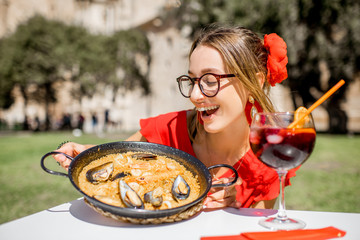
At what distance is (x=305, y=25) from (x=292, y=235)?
808 inches

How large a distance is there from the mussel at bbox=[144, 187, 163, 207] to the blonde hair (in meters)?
1.05

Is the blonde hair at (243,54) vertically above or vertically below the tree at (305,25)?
below

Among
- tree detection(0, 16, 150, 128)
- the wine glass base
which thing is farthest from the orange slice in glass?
tree detection(0, 16, 150, 128)

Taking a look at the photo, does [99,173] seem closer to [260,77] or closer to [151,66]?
[260,77]

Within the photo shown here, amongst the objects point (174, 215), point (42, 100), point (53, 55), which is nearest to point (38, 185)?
point (174, 215)

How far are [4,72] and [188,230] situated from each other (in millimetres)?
29620

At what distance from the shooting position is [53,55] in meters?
27.2

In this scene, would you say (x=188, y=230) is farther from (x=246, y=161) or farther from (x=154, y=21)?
(x=154, y=21)

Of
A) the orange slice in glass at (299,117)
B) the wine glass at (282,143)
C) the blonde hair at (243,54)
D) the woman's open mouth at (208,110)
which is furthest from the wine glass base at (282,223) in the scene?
the blonde hair at (243,54)

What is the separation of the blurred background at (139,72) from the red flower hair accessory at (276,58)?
114cm

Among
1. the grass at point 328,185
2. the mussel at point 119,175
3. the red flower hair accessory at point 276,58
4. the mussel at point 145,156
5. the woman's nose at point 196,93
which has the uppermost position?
the red flower hair accessory at point 276,58

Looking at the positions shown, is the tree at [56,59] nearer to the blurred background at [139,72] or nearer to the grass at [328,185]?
the blurred background at [139,72]

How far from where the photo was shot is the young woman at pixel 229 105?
199 centimetres

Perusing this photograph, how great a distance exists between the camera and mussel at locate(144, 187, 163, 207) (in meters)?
1.37
